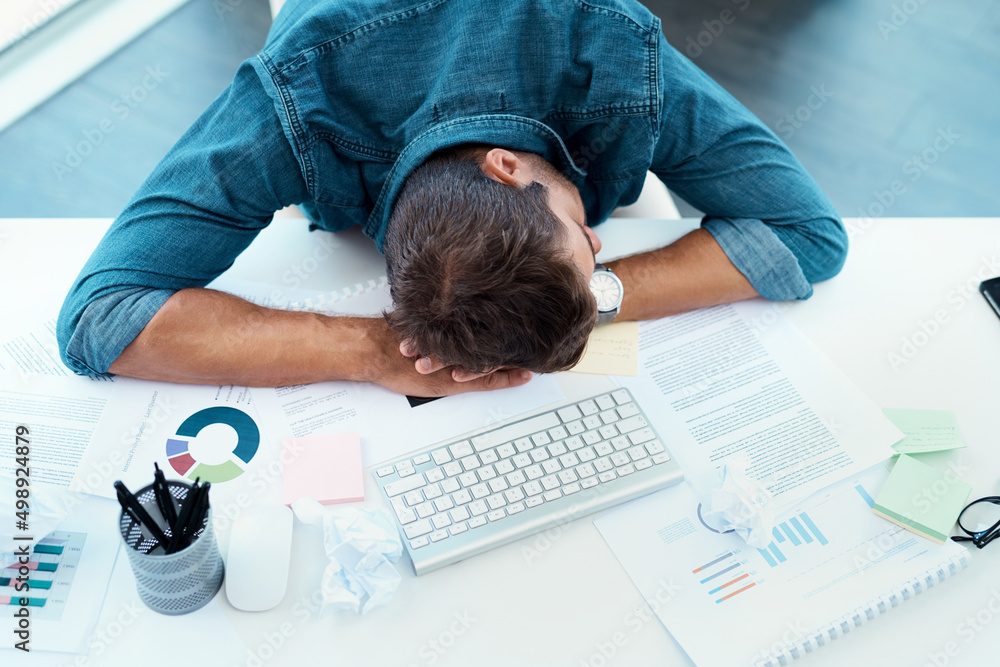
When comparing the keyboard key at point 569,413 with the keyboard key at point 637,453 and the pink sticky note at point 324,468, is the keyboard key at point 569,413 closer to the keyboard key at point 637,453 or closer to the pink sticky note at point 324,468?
the keyboard key at point 637,453

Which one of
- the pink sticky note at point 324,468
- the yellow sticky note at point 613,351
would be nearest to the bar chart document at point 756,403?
the yellow sticky note at point 613,351

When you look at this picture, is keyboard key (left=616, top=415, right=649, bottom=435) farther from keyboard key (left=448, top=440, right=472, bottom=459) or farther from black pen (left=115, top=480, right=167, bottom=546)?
black pen (left=115, top=480, right=167, bottom=546)

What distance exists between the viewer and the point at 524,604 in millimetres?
754

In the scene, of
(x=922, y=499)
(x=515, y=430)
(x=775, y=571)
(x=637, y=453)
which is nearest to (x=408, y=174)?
Answer: (x=515, y=430)

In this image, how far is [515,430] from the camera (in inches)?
34.0

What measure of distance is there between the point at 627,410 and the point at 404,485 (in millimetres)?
295

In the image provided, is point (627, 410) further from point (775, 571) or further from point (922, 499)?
point (922, 499)

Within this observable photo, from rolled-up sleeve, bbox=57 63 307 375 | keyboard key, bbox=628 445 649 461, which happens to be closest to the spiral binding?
keyboard key, bbox=628 445 649 461

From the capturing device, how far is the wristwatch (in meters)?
0.97

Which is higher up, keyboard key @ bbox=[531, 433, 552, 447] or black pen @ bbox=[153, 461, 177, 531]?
black pen @ bbox=[153, 461, 177, 531]

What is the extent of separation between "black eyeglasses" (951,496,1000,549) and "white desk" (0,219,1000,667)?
15mm

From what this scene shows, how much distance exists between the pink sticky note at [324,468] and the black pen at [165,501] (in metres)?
0.15

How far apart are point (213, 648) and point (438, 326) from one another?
398mm

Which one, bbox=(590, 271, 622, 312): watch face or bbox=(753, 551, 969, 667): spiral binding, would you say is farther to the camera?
bbox=(590, 271, 622, 312): watch face
